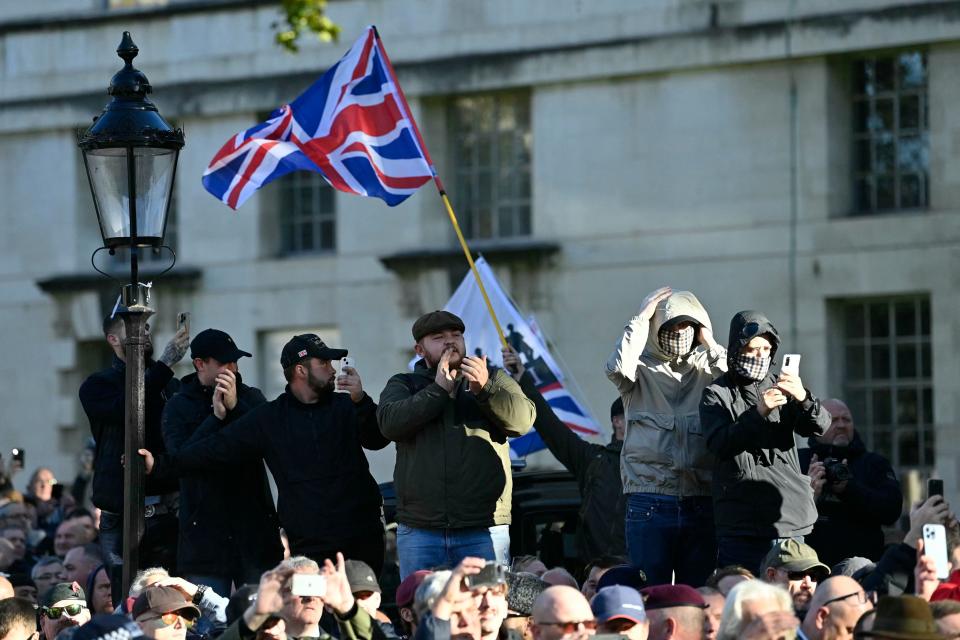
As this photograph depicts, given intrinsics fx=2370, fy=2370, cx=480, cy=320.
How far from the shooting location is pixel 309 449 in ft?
40.9

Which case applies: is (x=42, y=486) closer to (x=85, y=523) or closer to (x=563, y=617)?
(x=85, y=523)

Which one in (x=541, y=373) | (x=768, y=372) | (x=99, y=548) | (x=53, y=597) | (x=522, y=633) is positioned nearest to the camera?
(x=522, y=633)

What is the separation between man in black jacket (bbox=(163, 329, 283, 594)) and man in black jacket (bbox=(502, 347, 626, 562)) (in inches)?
64.1

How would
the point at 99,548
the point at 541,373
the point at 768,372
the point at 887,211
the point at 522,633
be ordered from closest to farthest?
the point at 522,633 < the point at 768,372 < the point at 99,548 < the point at 541,373 < the point at 887,211

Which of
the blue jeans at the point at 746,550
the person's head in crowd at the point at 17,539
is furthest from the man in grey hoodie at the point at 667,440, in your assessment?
the person's head in crowd at the point at 17,539

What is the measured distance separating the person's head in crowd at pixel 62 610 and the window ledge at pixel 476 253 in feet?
43.2

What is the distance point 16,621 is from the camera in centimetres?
1138

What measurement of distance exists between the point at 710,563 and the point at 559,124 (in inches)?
564

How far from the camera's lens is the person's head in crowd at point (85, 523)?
17.2 metres

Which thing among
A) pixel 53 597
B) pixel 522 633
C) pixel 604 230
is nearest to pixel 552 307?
pixel 604 230

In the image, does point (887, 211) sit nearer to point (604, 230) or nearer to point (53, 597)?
point (604, 230)

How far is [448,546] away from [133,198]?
243cm

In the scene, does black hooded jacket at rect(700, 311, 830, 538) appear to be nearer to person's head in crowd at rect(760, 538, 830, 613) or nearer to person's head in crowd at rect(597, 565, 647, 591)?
person's head in crowd at rect(760, 538, 830, 613)

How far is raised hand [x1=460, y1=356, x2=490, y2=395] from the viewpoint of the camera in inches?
464
